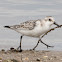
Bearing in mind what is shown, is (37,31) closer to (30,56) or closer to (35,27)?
(35,27)

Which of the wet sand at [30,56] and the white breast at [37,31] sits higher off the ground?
the white breast at [37,31]

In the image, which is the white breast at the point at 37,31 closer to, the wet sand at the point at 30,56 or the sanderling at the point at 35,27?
the sanderling at the point at 35,27

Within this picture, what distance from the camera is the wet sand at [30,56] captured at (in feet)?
46.6

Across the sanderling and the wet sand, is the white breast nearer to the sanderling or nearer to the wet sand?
the sanderling

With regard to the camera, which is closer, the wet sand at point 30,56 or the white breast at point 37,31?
the wet sand at point 30,56

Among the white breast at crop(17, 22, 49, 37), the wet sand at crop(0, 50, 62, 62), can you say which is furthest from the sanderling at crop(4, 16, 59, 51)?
the wet sand at crop(0, 50, 62, 62)

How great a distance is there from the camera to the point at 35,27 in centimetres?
1535

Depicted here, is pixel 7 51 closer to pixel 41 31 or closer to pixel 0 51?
pixel 0 51

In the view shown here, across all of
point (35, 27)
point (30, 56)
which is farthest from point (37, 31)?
point (30, 56)

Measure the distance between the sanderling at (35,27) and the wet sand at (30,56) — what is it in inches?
30.6

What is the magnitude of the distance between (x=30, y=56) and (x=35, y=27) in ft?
4.06

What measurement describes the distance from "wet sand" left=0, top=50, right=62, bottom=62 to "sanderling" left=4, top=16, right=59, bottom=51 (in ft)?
2.55

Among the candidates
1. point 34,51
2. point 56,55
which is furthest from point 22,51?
point 56,55

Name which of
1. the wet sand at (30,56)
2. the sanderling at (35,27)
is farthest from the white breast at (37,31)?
Answer: the wet sand at (30,56)
